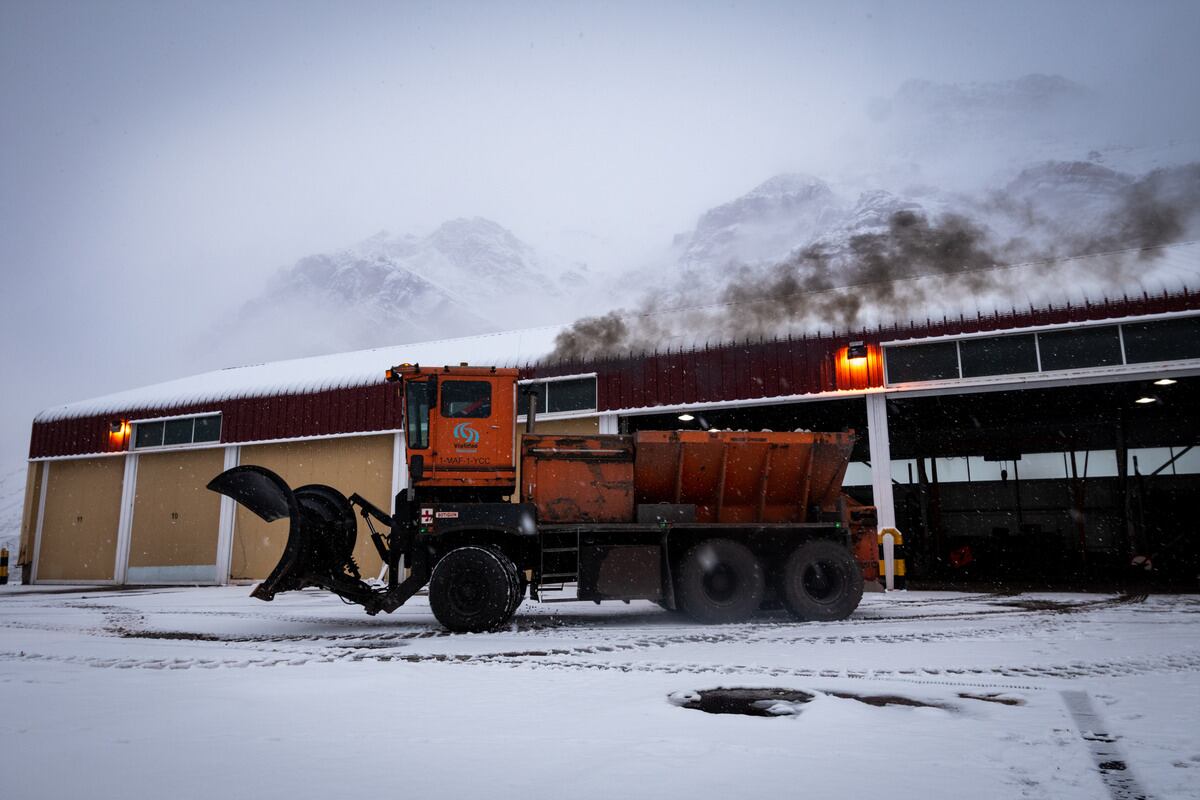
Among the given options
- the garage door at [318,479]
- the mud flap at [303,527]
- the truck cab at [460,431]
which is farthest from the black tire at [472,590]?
the garage door at [318,479]

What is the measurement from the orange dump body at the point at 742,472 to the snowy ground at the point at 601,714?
1971 millimetres

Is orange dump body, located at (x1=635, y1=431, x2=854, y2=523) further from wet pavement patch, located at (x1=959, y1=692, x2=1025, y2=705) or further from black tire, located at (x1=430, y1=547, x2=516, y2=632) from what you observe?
wet pavement patch, located at (x1=959, y1=692, x2=1025, y2=705)

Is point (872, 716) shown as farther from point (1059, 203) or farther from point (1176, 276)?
point (1059, 203)

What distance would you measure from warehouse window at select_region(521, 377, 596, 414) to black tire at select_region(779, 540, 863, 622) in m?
8.92

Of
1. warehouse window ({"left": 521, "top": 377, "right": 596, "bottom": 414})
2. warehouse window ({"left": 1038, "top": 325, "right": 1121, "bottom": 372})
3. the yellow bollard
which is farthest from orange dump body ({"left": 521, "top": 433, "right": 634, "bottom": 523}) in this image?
warehouse window ({"left": 1038, "top": 325, "right": 1121, "bottom": 372})

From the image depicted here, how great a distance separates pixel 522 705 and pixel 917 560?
21.6 meters

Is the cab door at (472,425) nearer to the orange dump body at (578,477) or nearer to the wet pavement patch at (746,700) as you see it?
the orange dump body at (578,477)

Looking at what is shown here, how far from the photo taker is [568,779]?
338 centimetres

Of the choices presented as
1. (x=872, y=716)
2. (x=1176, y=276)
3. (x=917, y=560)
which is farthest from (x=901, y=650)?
(x=917, y=560)

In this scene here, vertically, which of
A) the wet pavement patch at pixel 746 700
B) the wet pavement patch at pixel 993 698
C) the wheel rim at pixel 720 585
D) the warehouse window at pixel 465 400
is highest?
the warehouse window at pixel 465 400

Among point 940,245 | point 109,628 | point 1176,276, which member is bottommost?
point 109,628

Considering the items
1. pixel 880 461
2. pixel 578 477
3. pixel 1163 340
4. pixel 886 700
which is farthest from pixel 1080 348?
pixel 886 700

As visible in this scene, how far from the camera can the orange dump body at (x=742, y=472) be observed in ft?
33.3

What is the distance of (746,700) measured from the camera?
5070 mm
